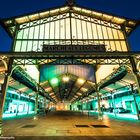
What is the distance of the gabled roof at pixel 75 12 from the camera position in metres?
13.7

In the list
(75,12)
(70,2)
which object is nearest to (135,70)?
(75,12)

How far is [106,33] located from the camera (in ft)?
46.3

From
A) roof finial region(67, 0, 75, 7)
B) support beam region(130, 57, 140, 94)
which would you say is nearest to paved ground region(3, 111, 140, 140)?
support beam region(130, 57, 140, 94)

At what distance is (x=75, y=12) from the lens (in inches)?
599

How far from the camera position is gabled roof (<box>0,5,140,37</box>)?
13.7 meters

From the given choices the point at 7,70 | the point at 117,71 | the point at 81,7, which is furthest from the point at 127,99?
the point at 7,70

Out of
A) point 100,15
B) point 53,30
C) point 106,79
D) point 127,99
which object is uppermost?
point 100,15

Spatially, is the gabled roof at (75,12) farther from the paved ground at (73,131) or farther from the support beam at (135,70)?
the paved ground at (73,131)

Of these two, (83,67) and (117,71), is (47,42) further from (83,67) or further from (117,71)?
(83,67)

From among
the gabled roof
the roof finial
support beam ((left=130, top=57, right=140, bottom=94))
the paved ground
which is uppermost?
the roof finial

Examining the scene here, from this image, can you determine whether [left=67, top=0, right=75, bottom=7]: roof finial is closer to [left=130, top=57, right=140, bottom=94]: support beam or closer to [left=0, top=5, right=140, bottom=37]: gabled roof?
[left=0, top=5, right=140, bottom=37]: gabled roof

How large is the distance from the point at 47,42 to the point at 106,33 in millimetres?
6412

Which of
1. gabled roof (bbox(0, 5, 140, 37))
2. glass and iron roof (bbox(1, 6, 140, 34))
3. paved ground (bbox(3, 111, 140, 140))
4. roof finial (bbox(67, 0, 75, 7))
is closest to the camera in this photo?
paved ground (bbox(3, 111, 140, 140))

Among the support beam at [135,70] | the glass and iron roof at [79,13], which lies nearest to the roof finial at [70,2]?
the glass and iron roof at [79,13]
